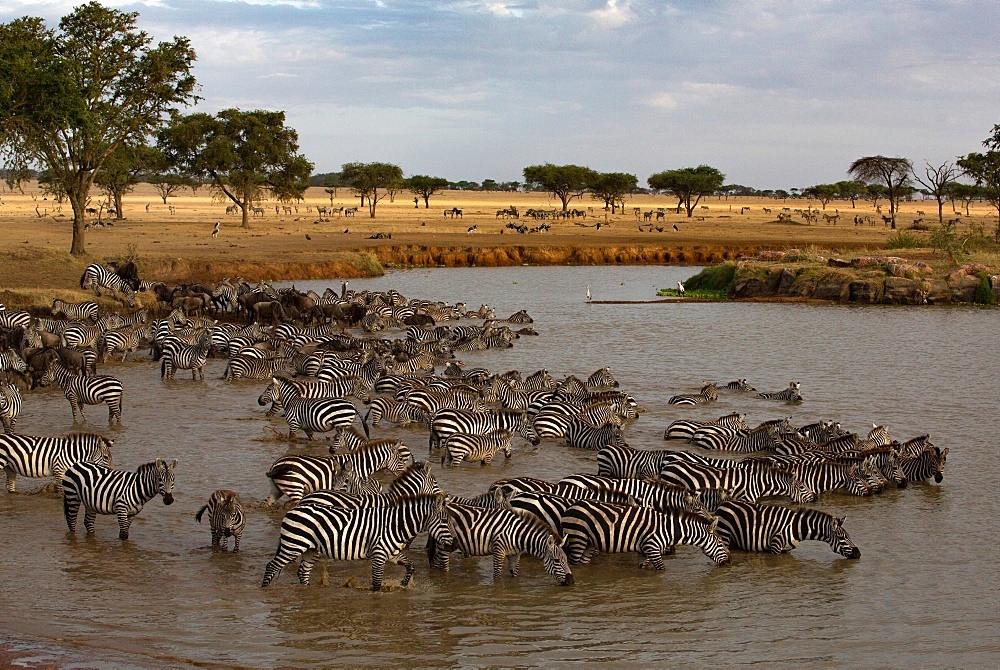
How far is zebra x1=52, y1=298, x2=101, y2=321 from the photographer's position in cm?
2320

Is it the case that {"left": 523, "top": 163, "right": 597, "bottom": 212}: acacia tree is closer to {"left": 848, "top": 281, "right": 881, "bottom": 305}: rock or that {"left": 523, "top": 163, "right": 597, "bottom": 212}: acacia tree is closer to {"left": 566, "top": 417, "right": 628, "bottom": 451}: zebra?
{"left": 848, "top": 281, "right": 881, "bottom": 305}: rock

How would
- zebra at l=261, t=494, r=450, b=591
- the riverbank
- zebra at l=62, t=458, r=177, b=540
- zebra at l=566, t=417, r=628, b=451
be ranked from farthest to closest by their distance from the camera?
the riverbank < zebra at l=566, t=417, r=628, b=451 < zebra at l=62, t=458, r=177, b=540 < zebra at l=261, t=494, r=450, b=591

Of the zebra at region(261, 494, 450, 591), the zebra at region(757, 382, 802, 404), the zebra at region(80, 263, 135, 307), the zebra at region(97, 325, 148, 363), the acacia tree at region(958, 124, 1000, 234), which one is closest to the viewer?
the zebra at region(261, 494, 450, 591)

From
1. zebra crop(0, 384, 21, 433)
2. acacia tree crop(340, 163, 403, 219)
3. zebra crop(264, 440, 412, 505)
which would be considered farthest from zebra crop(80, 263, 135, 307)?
acacia tree crop(340, 163, 403, 219)

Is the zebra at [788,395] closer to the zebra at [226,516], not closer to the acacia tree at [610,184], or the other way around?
the zebra at [226,516]

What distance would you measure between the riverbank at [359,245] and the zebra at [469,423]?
1515 cm

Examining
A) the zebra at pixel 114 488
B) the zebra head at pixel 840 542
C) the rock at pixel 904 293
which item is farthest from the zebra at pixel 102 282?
the rock at pixel 904 293

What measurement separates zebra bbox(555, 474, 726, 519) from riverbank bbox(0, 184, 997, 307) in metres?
18.3

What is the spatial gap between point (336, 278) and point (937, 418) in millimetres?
24555

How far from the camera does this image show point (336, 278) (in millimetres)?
36750

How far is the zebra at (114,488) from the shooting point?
32.4 feet

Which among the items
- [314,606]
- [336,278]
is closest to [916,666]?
[314,606]

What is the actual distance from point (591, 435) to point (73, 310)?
14882 millimetres

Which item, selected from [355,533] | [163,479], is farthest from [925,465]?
[163,479]
